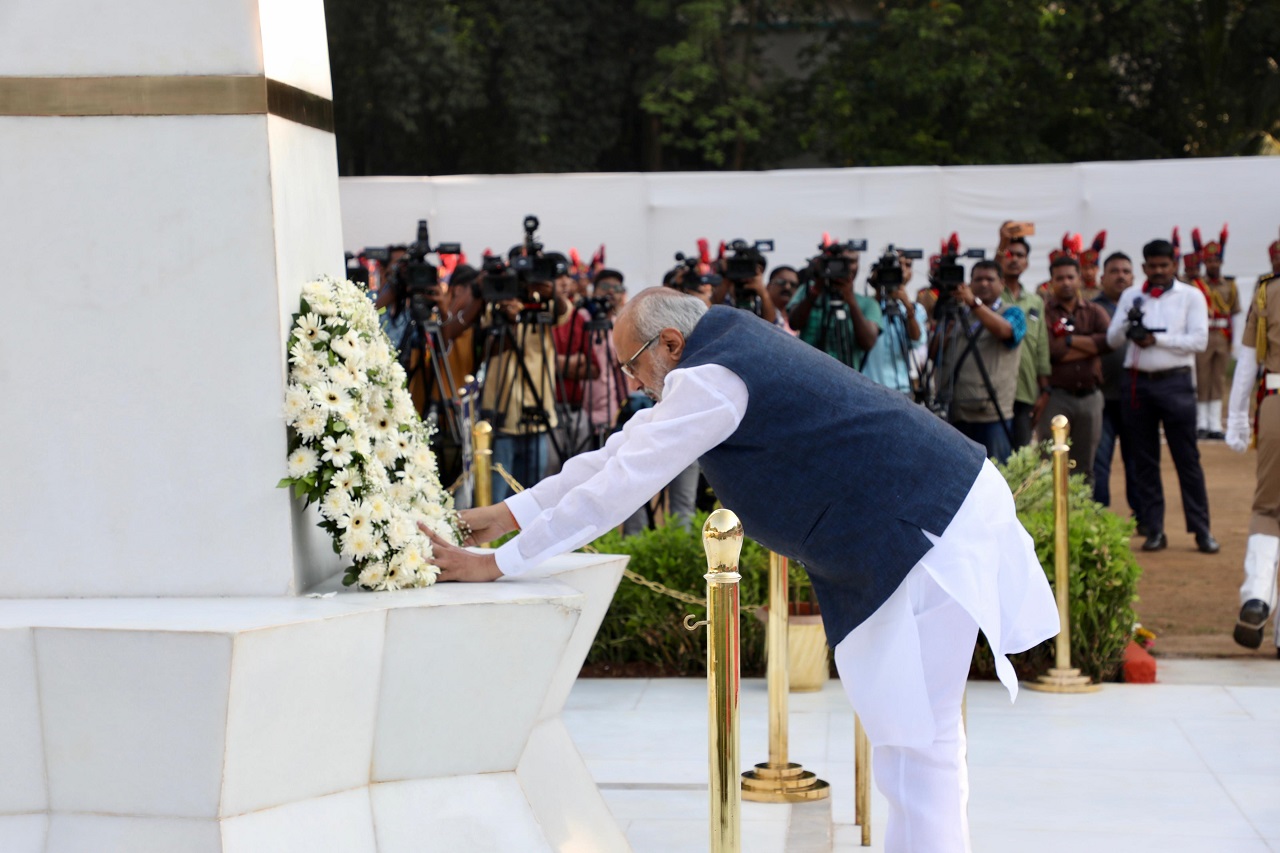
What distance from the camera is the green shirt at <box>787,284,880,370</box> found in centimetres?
822

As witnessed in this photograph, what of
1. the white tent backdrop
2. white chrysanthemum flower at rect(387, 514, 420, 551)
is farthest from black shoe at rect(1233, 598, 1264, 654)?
the white tent backdrop

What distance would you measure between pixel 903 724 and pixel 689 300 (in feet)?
3.54

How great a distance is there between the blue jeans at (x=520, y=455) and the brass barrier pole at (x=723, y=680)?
5.21 metres

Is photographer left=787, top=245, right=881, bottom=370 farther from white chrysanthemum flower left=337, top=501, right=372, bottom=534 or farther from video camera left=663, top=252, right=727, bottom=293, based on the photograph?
white chrysanthemum flower left=337, top=501, right=372, bottom=534

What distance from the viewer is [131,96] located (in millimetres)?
3141

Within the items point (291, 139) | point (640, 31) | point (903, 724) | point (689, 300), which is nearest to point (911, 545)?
point (903, 724)

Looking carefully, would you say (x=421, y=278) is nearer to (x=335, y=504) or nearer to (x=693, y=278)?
(x=693, y=278)

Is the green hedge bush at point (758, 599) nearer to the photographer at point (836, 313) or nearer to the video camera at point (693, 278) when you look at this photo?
the photographer at point (836, 313)

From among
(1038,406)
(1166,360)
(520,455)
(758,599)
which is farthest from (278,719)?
(1166,360)

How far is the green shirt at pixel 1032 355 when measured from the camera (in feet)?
30.2

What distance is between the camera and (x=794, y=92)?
25188 mm

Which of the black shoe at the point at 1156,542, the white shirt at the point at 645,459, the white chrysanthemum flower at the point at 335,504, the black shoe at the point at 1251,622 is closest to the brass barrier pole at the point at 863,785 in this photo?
the white shirt at the point at 645,459

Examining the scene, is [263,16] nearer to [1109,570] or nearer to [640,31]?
[1109,570]

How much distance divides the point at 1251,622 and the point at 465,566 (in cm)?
454
